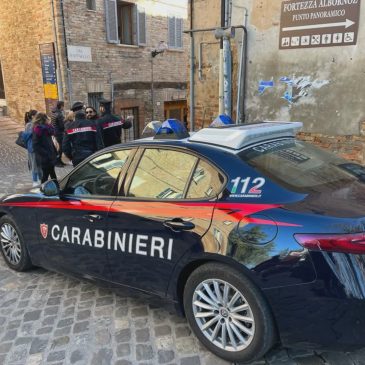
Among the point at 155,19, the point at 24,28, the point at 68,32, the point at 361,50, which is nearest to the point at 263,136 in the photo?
the point at 361,50

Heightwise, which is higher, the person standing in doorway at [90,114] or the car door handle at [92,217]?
the person standing in doorway at [90,114]

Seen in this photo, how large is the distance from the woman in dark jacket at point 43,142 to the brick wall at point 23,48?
19.9 ft

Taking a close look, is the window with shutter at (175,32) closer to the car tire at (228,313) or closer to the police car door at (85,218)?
the police car door at (85,218)

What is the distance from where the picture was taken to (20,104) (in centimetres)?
1389

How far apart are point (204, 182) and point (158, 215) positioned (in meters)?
0.41

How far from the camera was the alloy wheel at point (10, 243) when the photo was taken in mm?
4109

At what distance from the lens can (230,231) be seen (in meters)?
2.48

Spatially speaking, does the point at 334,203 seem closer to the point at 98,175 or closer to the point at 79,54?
the point at 98,175

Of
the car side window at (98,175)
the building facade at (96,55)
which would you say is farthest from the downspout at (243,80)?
the building facade at (96,55)

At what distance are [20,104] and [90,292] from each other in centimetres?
1188

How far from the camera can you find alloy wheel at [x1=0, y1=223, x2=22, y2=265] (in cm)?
411

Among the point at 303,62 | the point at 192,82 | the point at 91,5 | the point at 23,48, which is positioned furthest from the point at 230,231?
the point at 23,48

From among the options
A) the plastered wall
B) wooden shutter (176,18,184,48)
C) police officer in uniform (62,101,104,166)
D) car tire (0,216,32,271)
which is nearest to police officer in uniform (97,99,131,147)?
police officer in uniform (62,101,104,166)

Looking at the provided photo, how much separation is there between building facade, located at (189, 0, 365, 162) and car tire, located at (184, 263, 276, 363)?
4.98 meters
